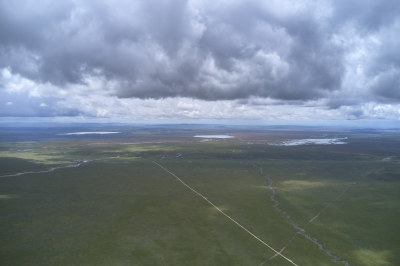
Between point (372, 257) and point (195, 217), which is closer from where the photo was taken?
point (372, 257)

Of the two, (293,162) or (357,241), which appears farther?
(293,162)

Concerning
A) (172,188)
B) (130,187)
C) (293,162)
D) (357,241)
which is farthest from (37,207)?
(293,162)

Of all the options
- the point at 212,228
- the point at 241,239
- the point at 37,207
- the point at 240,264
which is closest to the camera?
the point at 240,264

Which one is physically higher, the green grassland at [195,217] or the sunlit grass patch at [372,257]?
the green grassland at [195,217]

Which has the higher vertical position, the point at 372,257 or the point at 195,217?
the point at 195,217

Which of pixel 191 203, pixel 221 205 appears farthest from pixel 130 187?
pixel 221 205

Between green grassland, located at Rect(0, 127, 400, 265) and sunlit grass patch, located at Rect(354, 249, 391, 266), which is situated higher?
green grassland, located at Rect(0, 127, 400, 265)

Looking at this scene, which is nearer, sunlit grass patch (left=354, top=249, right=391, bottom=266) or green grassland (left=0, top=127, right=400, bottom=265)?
sunlit grass patch (left=354, top=249, right=391, bottom=266)

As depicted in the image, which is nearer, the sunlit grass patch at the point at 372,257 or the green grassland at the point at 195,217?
the sunlit grass patch at the point at 372,257

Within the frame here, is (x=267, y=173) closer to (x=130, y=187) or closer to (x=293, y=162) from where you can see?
(x=293, y=162)

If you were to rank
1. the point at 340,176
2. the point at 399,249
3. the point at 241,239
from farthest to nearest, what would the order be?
the point at 340,176 < the point at 241,239 < the point at 399,249
